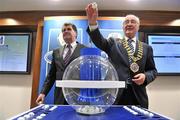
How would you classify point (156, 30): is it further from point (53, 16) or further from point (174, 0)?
point (53, 16)

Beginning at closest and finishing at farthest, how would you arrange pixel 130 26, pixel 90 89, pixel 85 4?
pixel 90 89 < pixel 130 26 < pixel 85 4

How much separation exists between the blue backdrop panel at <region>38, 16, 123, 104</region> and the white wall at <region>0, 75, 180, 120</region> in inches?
24.0

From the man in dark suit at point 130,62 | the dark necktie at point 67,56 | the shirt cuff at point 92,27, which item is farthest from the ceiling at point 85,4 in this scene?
the shirt cuff at point 92,27

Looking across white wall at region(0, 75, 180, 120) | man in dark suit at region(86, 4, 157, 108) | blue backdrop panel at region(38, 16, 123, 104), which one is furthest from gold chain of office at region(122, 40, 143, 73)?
white wall at region(0, 75, 180, 120)

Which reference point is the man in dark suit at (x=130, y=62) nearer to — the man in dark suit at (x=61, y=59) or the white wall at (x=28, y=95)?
the man in dark suit at (x=61, y=59)

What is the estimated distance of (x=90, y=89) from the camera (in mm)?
779

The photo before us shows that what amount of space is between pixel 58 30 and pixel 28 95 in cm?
106

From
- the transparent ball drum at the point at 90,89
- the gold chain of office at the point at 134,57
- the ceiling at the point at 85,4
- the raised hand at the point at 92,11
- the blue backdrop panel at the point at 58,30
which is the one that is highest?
the ceiling at the point at 85,4

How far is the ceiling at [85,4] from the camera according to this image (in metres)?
2.47

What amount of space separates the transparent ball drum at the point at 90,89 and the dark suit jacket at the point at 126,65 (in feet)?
1.03

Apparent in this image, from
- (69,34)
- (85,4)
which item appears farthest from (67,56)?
(85,4)

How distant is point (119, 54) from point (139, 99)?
0.30 m

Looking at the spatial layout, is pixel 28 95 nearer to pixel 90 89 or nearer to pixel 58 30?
pixel 58 30

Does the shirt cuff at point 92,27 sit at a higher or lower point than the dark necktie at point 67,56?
higher
